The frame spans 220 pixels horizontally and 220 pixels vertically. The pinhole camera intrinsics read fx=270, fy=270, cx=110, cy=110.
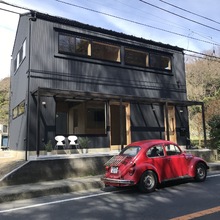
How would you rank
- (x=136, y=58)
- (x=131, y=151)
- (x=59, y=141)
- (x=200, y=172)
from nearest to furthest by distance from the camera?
(x=131, y=151), (x=200, y=172), (x=59, y=141), (x=136, y=58)

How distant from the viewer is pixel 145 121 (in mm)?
16609

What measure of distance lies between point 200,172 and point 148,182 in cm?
255

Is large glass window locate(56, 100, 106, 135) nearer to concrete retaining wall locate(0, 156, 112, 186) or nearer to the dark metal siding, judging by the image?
the dark metal siding

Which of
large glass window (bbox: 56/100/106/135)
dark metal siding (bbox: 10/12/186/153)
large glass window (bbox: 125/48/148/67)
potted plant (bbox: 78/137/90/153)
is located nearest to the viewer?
dark metal siding (bbox: 10/12/186/153)

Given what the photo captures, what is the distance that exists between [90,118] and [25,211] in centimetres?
867

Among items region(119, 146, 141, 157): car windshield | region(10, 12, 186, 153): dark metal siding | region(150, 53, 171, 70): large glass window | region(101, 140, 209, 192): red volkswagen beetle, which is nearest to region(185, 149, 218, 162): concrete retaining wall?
region(10, 12, 186, 153): dark metal siding

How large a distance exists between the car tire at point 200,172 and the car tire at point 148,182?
6.75 ft

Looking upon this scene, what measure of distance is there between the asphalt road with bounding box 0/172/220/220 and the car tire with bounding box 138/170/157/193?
0.20 metres

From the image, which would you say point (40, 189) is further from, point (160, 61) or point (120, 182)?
point (160, 61)

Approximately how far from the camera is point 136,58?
17266mm

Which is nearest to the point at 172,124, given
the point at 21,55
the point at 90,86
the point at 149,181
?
the point at 90,86

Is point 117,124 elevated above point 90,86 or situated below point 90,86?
below

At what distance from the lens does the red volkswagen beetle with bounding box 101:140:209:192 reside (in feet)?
26.8

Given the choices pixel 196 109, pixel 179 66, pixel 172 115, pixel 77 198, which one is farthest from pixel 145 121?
pixel 196 109
